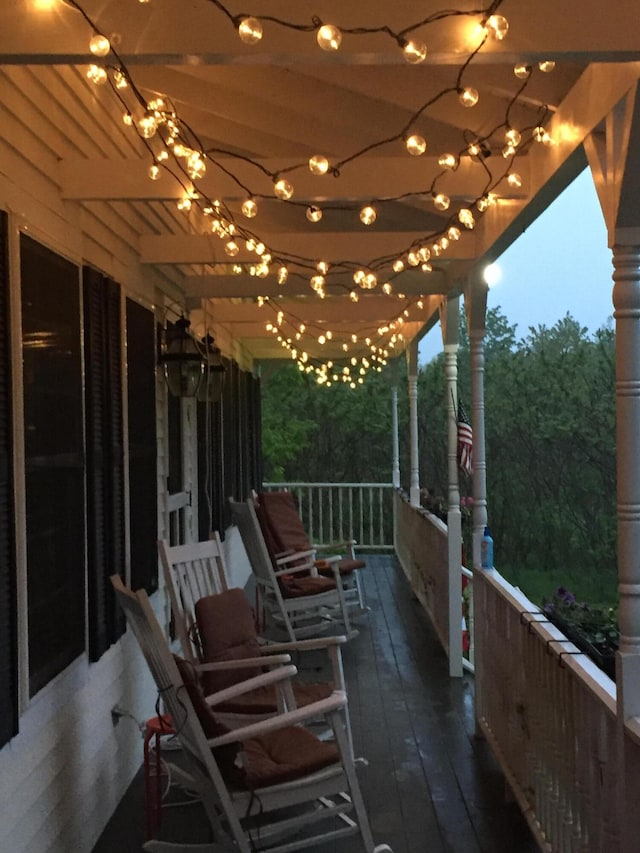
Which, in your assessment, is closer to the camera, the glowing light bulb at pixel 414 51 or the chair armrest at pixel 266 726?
the glowing light bulb at pixel 414 51

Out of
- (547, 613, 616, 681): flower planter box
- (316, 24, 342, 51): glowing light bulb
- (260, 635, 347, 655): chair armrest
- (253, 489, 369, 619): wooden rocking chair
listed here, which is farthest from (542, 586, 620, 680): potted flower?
(253, 489, 369, 619): wooden rocking chair

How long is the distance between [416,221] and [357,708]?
9.02 feet

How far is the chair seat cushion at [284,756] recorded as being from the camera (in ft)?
9.32

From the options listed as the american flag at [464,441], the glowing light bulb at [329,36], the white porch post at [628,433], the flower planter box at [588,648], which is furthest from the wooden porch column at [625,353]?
the american flag at [464,441]

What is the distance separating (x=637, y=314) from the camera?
7.43ft

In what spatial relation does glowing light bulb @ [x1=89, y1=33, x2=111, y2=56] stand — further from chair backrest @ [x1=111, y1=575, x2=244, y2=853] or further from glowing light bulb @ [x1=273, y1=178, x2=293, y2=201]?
chair backrest @ [x1=111, y1=575, x2=244, y2=853]

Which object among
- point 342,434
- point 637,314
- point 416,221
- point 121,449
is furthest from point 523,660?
point 342,434

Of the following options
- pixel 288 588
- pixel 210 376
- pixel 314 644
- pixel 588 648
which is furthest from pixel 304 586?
pixel 588 648

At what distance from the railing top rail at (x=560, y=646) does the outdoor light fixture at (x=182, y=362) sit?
176 cm

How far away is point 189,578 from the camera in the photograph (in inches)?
162

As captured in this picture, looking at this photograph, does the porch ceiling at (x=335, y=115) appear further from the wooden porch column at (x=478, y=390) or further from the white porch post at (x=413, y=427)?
the white porch post at (x=413, y=427)

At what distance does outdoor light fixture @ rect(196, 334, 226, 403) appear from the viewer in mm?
4613

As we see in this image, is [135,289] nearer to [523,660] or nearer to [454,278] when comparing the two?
[454,278]

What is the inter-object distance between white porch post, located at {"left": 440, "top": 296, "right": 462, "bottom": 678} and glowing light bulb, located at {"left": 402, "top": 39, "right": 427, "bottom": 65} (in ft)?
11.4
